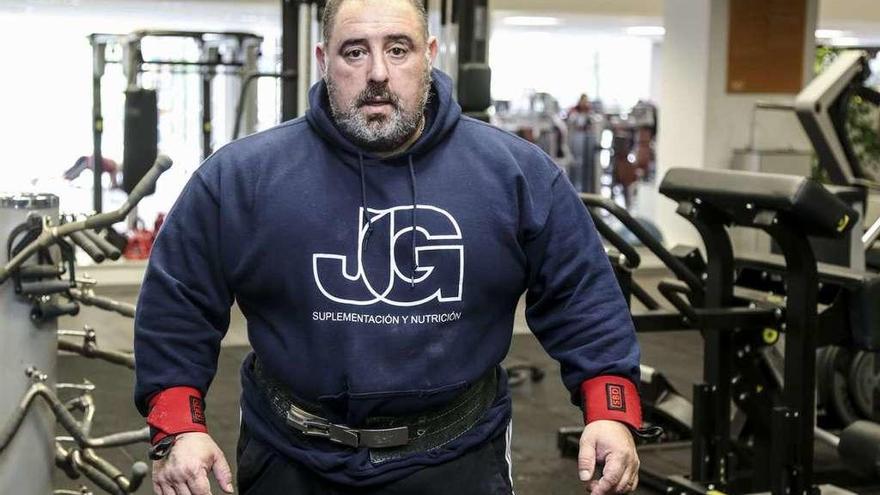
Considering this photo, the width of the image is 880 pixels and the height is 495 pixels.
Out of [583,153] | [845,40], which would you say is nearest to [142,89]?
[583,153]

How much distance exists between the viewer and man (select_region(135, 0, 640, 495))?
1885mm

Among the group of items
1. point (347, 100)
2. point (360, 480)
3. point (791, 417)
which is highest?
point (347, 100)

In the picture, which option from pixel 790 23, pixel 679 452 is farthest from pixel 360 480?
pixel 790 23

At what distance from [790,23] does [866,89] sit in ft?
8.91

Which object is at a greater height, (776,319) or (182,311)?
(182,311)

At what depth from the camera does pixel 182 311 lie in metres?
1.90

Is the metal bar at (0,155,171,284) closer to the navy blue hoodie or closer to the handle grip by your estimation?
the handle grip

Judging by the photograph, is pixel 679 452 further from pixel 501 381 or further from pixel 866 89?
pixel 501 381

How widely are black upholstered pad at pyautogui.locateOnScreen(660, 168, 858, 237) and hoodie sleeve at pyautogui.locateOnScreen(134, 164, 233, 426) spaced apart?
1999mm

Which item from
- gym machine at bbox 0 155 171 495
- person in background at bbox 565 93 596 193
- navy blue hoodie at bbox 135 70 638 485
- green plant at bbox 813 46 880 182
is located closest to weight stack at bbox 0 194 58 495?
gym machine at bbox 0 155 171 495

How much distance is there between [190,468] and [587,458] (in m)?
0.53

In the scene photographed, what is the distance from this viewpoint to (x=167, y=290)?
6.25 feet

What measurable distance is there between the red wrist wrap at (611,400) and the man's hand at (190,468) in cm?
51

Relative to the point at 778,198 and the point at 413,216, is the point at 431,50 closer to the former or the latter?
the point at 413,216
